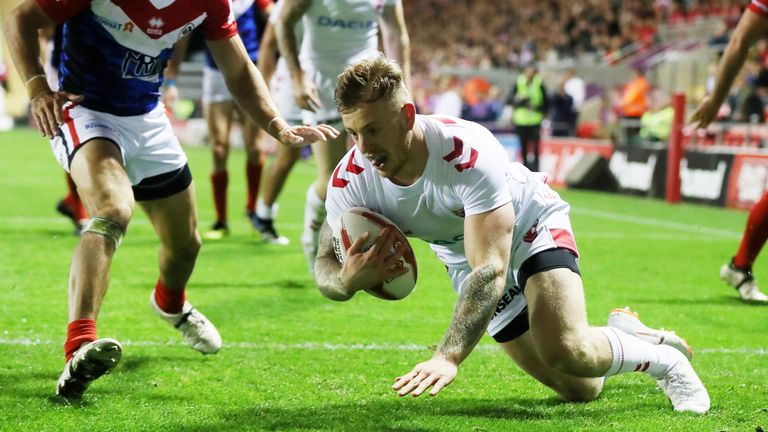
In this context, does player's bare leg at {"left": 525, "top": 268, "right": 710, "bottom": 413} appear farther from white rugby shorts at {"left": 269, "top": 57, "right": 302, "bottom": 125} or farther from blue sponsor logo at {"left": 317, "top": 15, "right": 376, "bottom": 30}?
white rugby shorts at {"left": 269, "top": 57, "right": 302, "bottom": 125}

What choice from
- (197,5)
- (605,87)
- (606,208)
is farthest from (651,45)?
(197,5)

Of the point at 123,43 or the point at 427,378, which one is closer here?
the point at 427,378

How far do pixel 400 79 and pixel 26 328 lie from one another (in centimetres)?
308

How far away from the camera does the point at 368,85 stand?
370cm

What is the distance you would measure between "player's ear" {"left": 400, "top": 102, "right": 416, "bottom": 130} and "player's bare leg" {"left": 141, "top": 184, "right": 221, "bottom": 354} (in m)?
1.69

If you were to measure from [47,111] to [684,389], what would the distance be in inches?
111

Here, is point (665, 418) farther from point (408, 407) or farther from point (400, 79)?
point (400, 79)

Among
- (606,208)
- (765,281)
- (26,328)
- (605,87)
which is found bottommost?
(605,87)

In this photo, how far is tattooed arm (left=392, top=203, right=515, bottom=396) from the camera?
337cm

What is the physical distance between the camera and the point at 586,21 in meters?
31.0

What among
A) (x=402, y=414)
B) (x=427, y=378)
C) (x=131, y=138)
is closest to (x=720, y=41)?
(x=131, y=138)

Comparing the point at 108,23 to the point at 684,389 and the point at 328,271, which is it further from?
the point at 684,389

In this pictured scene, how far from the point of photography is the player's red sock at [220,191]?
1043 cm

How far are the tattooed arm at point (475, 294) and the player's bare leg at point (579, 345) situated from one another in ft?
1.49
